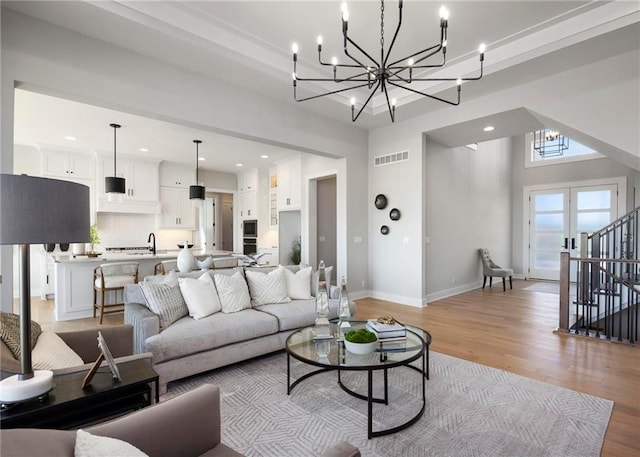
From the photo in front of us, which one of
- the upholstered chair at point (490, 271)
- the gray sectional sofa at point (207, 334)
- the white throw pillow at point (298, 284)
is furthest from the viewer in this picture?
the upholstered chair at point (490, 271)

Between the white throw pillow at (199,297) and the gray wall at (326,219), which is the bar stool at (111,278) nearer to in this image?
the white throw pillow at (199,297)

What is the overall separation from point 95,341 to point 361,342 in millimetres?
1845

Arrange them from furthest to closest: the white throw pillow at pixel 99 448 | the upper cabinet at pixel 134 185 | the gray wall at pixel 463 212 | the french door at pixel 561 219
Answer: the french door at pixel 561 219 < the upper cabinet at pixel 134 185 < the gray wall at pixel 463 212 < the white throw pillow at pixel 99 448

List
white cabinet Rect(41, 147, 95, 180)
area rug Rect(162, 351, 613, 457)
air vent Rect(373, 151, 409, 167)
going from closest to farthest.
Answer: area rug Rect(162, 351, 613, 457)
air vent Rect(373, 151, 409, 167)
white cabinet Rect(41, 147, 95, 180)

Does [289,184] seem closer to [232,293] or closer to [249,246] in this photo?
[249,246]

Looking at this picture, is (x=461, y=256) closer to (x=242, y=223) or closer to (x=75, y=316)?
(x=242, y=223)

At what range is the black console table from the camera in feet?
4.03

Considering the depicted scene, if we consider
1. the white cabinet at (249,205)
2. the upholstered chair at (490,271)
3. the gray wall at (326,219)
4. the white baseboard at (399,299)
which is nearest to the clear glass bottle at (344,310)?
the white baseboard at (399,299)

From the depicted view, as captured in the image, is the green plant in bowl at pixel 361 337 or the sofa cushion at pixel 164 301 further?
the sofa cushion at pixel 164 301

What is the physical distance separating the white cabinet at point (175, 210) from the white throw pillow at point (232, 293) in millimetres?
5514

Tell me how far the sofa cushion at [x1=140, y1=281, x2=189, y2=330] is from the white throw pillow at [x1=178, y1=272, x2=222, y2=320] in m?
0.08

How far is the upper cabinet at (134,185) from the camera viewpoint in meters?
7.05

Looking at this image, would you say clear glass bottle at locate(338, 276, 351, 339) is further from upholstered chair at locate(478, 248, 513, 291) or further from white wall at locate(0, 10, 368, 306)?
upholstered chair at locate(478, 248, 513, 291)

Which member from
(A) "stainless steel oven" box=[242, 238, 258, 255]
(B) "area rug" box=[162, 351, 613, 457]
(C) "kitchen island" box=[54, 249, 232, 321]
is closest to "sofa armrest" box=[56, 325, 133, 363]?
(B) "area rug" box=[162, 351, 613, 457]
